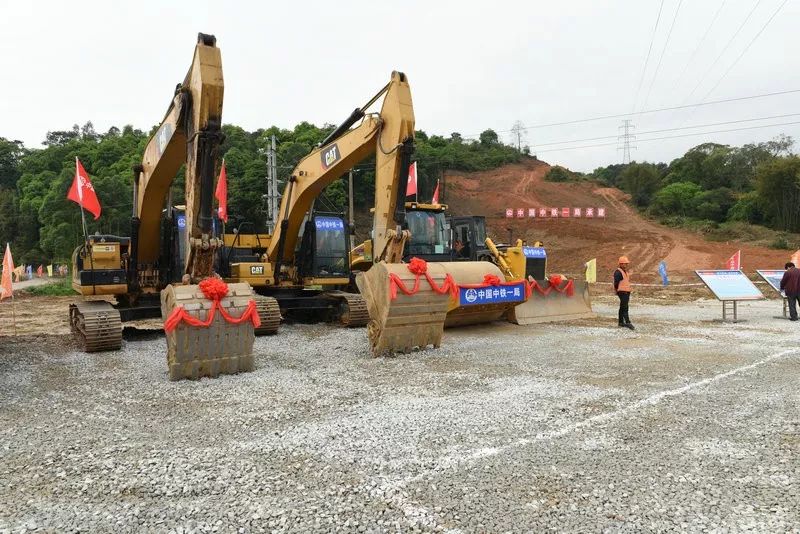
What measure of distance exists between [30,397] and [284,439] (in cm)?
313

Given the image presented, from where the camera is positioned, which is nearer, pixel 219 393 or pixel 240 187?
pixel 219 393

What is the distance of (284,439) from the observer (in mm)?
4215

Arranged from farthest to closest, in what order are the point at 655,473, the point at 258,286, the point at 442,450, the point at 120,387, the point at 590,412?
1. the point at 258,286
2. the point at 120,387
3. the point at 590,412
4. the point at 442,450
5. the point at 655,473

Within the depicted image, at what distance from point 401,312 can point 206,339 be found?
99.4 inches

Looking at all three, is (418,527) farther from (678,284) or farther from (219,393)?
(678,284)

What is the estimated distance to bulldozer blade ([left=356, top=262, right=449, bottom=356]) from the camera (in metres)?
7.52

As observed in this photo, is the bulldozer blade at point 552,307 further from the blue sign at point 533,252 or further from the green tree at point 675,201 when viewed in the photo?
the green tree at point 675,201

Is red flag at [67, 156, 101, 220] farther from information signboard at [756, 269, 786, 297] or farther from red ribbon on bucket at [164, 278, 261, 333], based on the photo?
information signboard at [756, 269, 786, 297]

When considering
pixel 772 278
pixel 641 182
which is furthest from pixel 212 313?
pixel 641 182

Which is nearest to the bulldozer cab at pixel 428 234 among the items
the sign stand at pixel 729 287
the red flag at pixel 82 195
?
the sign stand at pixel 729 287

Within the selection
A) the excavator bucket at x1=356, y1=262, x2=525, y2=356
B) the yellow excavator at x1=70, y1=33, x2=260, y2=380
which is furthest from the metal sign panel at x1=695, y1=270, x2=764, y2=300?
the yellow excavator at x1=70, y1=33, x2=260, y2=380

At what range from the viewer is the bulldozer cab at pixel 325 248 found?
1140cm

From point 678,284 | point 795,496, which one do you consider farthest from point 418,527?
point 678,284

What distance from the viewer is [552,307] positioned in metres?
11.4
